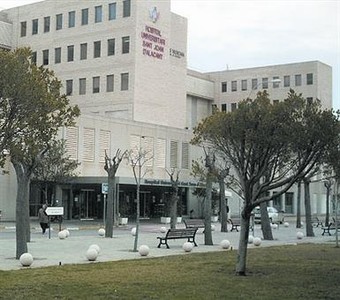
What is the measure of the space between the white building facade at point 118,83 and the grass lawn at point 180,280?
35.1m

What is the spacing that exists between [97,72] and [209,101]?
34623 millimetres

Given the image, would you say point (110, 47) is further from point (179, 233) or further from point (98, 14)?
point (179, 233)

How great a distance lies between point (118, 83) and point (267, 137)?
2061 inches

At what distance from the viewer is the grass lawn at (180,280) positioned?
11789 millimetres

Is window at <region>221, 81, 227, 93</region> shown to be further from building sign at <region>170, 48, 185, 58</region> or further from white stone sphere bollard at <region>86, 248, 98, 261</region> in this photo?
white stone sphere bollard at <region>86, 248, 98, 261</region>

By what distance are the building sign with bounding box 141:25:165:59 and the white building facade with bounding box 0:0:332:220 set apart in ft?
0.34

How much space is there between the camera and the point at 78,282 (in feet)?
43.3

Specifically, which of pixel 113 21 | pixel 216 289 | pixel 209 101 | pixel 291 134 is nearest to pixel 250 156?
pixel 291 134

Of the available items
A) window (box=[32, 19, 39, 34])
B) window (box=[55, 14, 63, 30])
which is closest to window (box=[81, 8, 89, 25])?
window (box=[55, 14, 63, 30])

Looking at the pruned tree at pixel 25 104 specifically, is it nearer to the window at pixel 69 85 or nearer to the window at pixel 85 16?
the window at pixel 85 16

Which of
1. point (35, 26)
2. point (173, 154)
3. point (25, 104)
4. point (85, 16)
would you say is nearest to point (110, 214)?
point (25, 104)

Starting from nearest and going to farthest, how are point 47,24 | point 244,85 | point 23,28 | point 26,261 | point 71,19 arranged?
point 26,261
point 71,19
point 47,24
point 23,28
point 244,85

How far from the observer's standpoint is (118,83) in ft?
218

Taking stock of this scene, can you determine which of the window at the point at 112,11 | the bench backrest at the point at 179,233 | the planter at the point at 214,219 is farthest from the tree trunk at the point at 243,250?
the window at the point at 112,11
